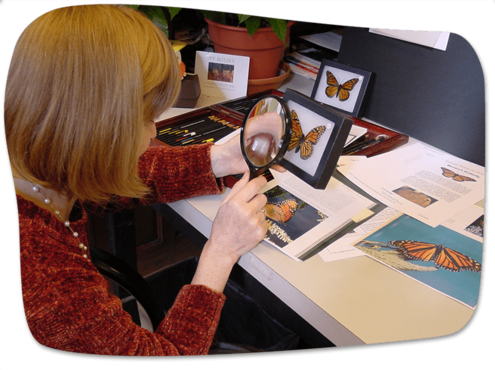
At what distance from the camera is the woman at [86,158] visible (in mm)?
574

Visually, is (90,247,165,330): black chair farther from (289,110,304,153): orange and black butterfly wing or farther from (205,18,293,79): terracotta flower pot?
(205,18,293,79): terracotta flower pot

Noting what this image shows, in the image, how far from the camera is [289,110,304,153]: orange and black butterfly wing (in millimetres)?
899

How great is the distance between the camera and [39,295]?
0.59 meters

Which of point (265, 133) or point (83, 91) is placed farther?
point (265, 133)

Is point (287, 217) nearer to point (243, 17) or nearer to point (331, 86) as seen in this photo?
point (331, 86)

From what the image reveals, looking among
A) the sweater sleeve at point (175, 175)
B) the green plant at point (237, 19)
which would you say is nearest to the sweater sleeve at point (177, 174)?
the sweater sleeve at point (175, 175)

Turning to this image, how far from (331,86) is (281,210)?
612 millimetres

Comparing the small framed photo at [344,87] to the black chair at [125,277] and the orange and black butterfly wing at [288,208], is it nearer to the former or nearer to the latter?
the orange and black butterfly wing at [288,208]

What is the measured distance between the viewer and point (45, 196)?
75cm

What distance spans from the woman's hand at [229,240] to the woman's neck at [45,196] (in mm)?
284

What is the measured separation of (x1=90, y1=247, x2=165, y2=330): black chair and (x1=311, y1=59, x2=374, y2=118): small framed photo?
816 millimetres

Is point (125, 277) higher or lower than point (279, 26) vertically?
lower

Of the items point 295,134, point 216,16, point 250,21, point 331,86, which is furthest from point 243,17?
point 295,134

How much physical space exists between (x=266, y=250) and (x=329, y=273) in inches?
4.9
